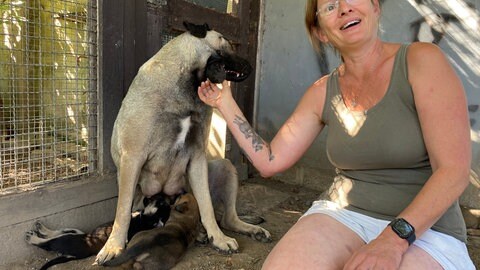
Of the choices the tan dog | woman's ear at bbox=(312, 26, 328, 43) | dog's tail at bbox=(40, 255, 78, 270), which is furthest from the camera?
the tan dog

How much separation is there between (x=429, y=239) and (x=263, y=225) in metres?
2.28

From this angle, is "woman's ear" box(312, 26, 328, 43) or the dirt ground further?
the dirt ground

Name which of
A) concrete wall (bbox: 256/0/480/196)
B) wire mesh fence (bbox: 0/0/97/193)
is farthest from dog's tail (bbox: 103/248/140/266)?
concrete wall (bbox: 256/0/480/196)

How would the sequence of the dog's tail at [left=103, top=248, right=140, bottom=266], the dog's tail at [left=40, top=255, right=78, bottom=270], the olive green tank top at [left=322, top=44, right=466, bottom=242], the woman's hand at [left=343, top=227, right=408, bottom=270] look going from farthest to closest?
the dog's tail at [left=40, top=255, right=78, bottom=270] < the dog's tail at [left=103, top=248, right=140, bottom=266] < the olive green tank top at [left=322, top=44, right=466, bottom=242] < the woman's hand at [left=343, top=227, right=408, bottom=270]

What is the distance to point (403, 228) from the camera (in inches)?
56.9

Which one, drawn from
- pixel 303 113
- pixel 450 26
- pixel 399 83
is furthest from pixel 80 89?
pixel 450 26

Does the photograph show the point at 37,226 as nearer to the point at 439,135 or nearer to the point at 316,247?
the point at 316,247

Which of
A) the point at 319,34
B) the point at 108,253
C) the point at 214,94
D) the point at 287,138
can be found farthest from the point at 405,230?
the point at 108,253

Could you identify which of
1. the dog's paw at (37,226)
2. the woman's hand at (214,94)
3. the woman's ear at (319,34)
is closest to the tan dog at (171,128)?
the dog's paw at (37,226)

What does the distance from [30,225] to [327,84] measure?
2171mm

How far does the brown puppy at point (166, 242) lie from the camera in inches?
95.1

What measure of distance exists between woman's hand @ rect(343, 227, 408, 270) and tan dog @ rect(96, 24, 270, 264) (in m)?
1.71

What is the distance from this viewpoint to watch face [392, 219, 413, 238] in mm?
1436

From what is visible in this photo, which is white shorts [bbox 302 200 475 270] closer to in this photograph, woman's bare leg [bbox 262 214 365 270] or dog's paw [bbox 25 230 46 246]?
woman's bare leg [bbox 262 214 365 270]
